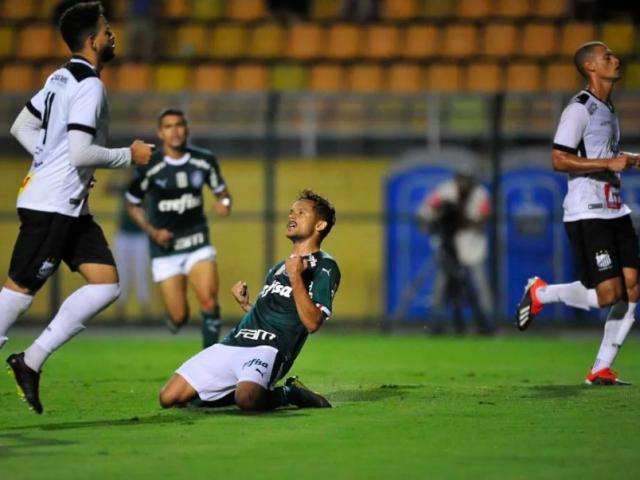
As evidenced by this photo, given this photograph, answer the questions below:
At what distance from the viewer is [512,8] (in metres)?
20.9

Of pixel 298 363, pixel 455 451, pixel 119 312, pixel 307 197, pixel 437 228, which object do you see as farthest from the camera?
pixel 119 312

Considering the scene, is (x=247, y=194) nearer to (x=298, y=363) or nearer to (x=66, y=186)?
(x=298, y=363)

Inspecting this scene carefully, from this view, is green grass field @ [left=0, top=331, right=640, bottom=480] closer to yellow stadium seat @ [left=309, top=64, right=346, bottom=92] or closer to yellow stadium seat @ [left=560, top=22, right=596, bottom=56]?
yellow stadium seat @ [left=309, top=64, right=346, bottom=92]

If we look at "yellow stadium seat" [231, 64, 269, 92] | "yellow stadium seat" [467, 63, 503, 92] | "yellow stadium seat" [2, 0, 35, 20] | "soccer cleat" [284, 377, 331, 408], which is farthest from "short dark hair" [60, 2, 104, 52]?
"yellow stadium seat" [2, 0, 35, 20]

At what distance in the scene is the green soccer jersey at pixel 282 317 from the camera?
8.34m

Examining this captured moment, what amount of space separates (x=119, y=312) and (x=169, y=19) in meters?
4.86

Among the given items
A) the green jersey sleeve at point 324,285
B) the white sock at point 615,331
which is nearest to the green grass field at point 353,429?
the white sock at point 615,331

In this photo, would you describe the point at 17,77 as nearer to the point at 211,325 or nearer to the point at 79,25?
the point at 211,325

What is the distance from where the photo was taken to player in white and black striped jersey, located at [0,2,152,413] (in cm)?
785

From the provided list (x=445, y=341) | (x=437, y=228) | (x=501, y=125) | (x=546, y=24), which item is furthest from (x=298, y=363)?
(x=546, y=24)

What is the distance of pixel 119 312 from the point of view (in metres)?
19.0

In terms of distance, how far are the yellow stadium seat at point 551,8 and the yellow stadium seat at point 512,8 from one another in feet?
0.44

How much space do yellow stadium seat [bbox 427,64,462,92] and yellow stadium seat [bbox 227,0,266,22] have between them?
3.02m

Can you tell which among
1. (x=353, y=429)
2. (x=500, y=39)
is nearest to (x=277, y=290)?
(x=353, y=429)
